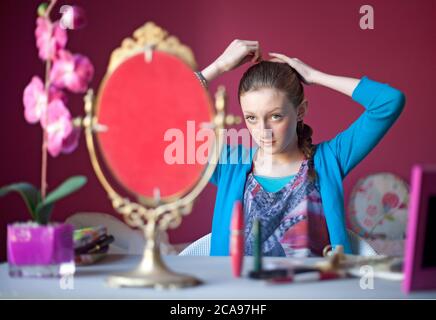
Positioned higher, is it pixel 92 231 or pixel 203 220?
pixel 92 231

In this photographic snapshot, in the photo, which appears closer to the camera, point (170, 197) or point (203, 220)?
point (170, 197)

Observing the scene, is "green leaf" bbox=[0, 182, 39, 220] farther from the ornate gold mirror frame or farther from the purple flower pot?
the ornate gold mirror frame

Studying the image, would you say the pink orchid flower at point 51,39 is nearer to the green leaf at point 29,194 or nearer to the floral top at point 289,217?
the green leaf at point 29,194

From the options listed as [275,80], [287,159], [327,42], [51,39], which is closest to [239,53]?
[275,80]

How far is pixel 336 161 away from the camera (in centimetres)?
184

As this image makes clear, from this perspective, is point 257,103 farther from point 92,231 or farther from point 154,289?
point 154,289

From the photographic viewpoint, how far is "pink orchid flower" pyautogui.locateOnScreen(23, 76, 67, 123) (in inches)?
41.1

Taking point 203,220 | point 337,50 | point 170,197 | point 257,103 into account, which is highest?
point 337,50

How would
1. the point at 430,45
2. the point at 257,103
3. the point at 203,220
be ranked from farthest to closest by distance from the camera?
the point at 430,45 < the point at 203,220 < the point at 257,103

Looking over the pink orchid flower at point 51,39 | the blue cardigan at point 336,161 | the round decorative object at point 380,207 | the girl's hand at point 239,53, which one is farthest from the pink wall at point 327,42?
the pink orchid flower at point 51,39

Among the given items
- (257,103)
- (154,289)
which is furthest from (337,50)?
(154,289)

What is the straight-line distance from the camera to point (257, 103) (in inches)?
61.8
